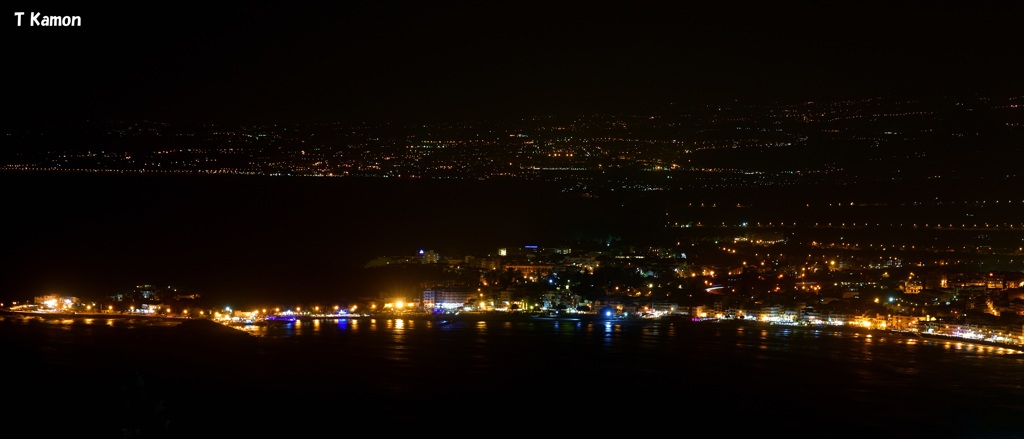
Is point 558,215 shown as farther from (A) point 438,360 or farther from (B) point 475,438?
(B) point 475,438

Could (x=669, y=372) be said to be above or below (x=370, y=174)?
below

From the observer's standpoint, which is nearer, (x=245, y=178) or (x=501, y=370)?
(x=501, y=370)

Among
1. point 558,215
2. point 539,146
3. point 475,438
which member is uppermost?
point 539,146

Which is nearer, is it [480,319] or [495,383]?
[495,383]

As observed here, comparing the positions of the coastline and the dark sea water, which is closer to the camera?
the dark sea water

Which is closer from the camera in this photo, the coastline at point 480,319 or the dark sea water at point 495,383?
the dark sea water at point 495,383

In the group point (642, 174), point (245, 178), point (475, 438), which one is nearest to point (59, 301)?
point (245, 178)

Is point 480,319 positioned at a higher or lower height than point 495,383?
higher

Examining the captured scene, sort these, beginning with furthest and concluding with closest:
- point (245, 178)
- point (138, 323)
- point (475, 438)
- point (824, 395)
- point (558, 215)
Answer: point (558, 215) → point (245, 178) → point (138, 323) → point (824, 395) → point (475, 438)
